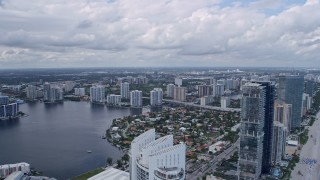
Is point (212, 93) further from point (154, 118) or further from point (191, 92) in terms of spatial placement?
point (154, 118)

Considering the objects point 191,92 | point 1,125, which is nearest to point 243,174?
point 1,125

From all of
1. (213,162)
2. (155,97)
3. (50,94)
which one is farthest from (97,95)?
(213,162)

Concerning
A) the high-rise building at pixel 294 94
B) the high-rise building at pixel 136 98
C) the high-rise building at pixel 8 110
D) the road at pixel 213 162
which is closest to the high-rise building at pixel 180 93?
the high-rise building at pixel 136 98

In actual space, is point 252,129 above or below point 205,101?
above

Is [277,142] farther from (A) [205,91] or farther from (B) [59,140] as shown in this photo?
(A) [205,91]

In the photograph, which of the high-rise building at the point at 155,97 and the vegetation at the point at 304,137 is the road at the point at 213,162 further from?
the high-rise building at the point at 155,97

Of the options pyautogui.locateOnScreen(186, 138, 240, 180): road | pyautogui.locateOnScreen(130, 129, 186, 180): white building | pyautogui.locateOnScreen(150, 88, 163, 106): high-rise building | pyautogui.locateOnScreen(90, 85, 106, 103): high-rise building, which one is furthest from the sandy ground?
pyautogui.locateOnScreen(90, 85, 106, 103): high-rise building

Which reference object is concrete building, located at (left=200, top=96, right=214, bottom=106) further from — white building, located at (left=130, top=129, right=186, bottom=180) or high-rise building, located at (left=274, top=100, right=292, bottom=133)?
white building, located at (left=130, top=129, right=186, bottom=180)

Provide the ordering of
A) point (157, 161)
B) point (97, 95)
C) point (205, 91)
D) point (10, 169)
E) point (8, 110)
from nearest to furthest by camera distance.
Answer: point (157, 161)
point (10, 169)
point (8, 110)
point (97, 95)
point (205, 91)
